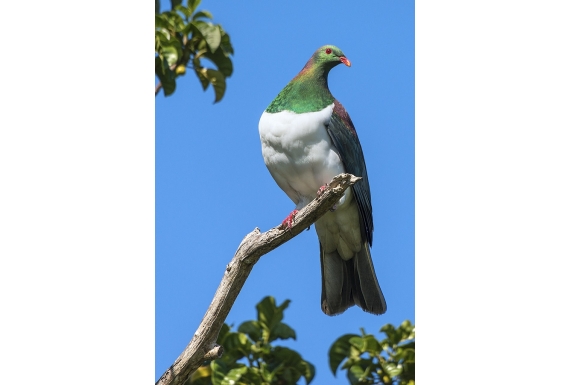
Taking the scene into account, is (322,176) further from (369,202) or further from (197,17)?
(197,17)

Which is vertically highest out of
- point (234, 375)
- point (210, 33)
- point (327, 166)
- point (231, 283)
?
point (210, 33)

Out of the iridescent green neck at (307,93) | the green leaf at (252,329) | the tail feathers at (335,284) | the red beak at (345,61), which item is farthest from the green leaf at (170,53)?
the green leaf at (252,329)

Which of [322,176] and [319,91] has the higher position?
[319,91]

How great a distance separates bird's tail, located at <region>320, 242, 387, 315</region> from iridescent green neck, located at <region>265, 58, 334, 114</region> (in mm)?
646

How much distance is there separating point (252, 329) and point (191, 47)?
3.92 feet

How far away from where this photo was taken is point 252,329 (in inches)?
140

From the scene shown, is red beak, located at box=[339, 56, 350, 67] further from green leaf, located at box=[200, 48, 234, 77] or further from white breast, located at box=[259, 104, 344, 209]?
green leaf, located at box=[200, 48, 234, 77]

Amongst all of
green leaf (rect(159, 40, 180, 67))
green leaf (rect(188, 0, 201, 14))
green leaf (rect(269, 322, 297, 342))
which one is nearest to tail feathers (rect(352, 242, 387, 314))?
green leaf (rect(269, 322, 297, 342))

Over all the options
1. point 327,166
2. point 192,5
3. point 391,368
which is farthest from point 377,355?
point 192,5

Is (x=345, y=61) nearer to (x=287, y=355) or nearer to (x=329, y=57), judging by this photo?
(x=329, y=57)
